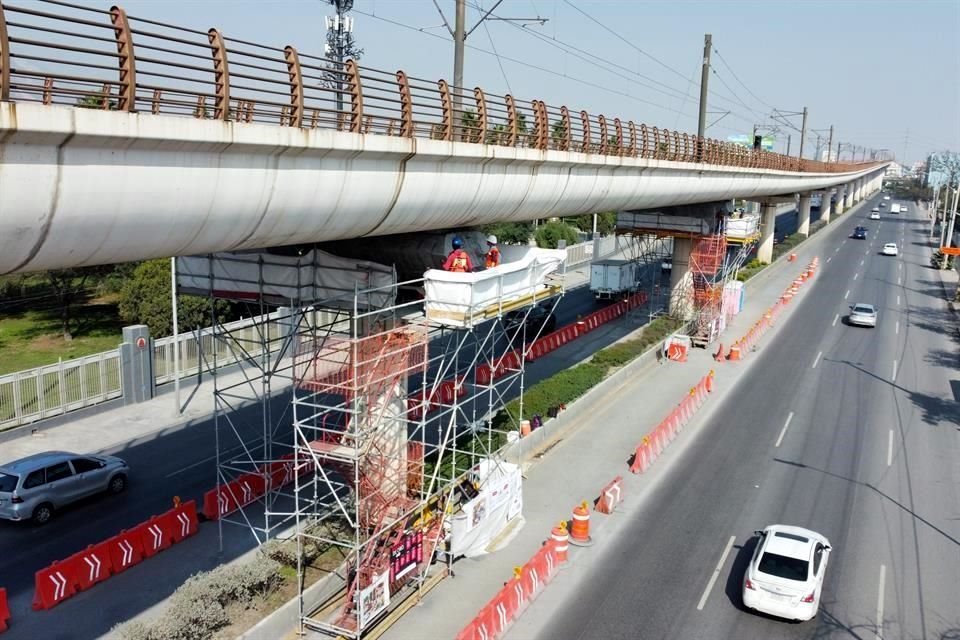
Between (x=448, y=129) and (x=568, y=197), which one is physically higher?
(x=448, y=129)

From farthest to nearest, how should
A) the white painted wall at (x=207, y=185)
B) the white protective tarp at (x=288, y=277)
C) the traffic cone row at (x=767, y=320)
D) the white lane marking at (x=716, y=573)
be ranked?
the traffic cone row at (x=767, y=320)
the white protective tarp at (x=288, y=277)
the white lane marking at (x=716, y=573)
the white painted wall at (x=207, y=185)

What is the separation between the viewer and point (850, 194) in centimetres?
12794

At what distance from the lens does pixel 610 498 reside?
1833cm

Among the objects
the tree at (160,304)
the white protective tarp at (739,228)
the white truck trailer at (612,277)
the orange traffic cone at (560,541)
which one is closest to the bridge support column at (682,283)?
the white truck trailer at (612,277)

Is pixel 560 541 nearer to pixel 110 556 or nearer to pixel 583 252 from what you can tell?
pixel 110 556

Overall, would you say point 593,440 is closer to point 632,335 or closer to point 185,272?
point 185,272

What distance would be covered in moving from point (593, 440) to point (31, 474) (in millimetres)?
14179

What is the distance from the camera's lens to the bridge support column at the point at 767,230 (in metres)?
62.0

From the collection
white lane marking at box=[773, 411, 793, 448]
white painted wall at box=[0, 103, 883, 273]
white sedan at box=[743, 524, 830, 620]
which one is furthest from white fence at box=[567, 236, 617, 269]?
white sedan at box=[743, 524, 830, 620]

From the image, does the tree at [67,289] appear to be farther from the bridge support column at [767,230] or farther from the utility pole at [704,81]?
the bridge support column at [767,230]

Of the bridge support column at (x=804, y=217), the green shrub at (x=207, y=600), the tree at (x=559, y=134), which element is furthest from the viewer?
the bridge support column at (x=804, y=217)

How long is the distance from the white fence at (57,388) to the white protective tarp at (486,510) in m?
14.0

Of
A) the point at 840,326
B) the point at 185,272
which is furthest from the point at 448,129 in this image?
the point at 840,326

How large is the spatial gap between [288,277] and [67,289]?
30.1m
